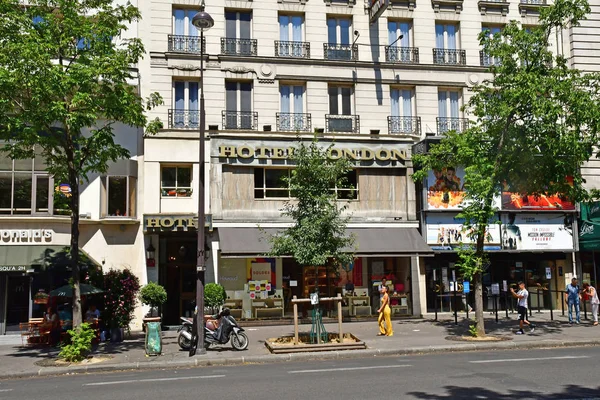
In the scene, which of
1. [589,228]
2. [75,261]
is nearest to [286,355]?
[75,261]

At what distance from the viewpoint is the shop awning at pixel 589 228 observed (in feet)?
80.0

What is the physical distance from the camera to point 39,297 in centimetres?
2053

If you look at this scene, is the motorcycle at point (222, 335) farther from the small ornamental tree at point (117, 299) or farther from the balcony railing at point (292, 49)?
the balcony railing at point (292, 49)

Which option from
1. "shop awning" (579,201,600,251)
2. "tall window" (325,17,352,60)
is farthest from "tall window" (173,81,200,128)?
"shop awning" (579,201,600,251)

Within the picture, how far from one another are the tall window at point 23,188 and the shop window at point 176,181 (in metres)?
4.11

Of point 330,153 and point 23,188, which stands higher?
point 330,153

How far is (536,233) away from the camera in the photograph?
24672 millimetres

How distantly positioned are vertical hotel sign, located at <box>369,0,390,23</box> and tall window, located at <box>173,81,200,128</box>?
7767 millimetres

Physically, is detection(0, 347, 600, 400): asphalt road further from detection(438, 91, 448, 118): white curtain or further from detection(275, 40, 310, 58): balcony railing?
detection(275, 40, 310, 58): balcony railing

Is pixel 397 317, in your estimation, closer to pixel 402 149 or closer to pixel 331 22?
pixel 402 149

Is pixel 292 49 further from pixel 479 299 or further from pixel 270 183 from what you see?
pixel 479 299

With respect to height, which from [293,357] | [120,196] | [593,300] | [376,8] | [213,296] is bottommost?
[293,357]

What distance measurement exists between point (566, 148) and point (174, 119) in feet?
46.8

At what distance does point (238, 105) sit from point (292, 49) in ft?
10.8
